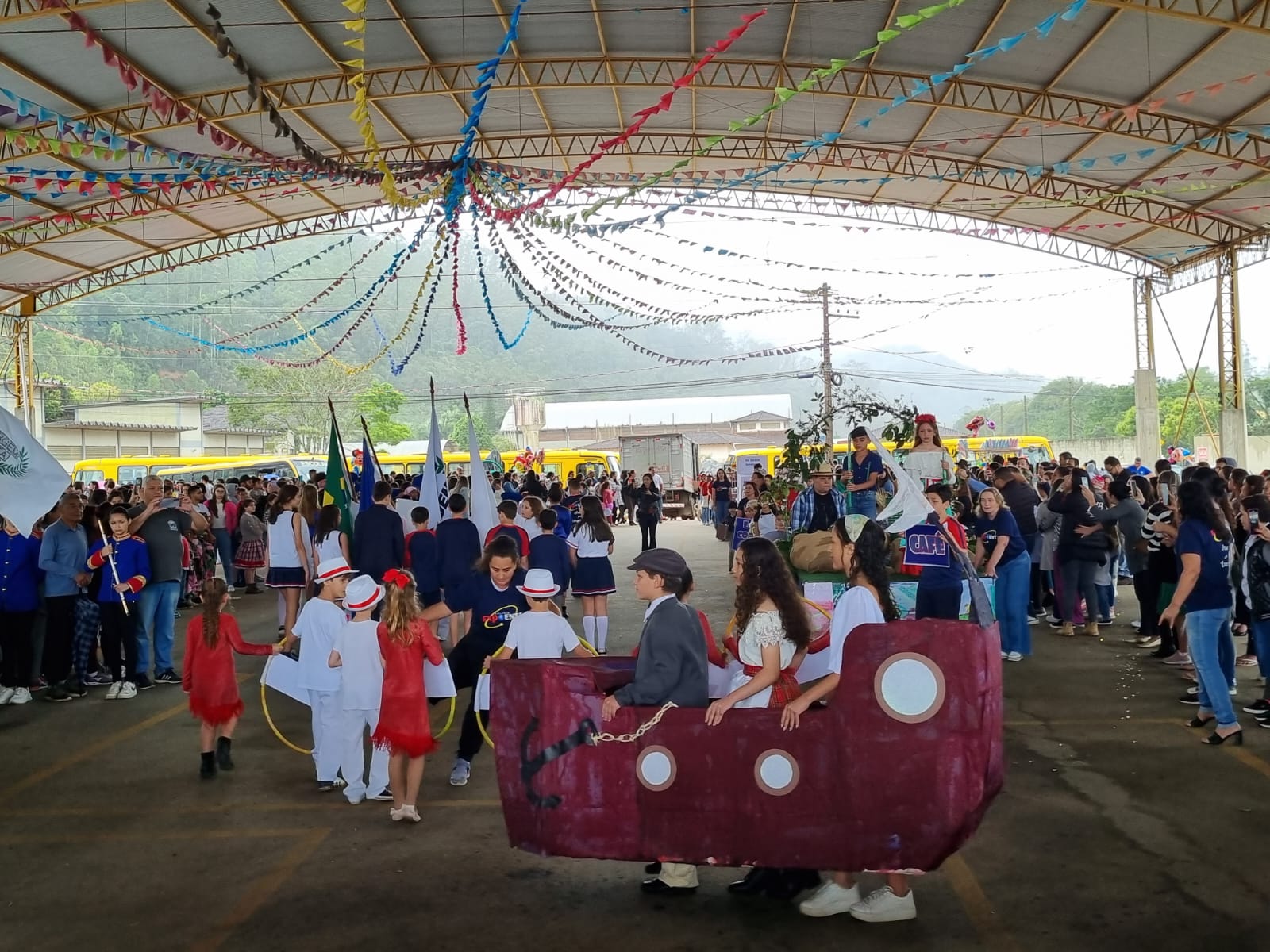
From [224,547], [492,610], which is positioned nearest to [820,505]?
[492,610]

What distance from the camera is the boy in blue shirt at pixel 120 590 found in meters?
8.48

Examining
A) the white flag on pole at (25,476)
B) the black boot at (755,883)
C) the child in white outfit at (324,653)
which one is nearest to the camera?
the black boot at (755,883)

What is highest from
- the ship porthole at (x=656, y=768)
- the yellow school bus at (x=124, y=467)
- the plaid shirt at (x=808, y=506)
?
the yellow school bus at (x=124, y=467)

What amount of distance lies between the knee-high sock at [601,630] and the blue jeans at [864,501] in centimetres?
270

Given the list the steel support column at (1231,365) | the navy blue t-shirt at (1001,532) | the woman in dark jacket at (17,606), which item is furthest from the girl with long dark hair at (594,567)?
the steel support column at (1231,365)

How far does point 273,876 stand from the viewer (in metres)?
4.74

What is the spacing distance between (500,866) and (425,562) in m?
5.21

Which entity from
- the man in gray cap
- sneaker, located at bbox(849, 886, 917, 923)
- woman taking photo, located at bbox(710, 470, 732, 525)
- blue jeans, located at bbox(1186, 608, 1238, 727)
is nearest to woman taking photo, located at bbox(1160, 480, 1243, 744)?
blue jeans, located at bbox(1186, 608, 1238, 727)

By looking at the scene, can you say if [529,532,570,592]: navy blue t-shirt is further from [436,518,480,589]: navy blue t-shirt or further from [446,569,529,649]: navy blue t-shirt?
[446,569,529,649]: navy blue t-shirt

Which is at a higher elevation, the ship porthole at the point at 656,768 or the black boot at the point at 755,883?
the ship porthole at the point at 656,768

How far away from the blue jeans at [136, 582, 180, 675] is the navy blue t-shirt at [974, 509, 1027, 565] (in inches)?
283

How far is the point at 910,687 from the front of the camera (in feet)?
12.8

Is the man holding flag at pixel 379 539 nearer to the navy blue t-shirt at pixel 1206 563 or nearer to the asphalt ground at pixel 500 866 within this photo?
the asphalt ground at pixel 500 866

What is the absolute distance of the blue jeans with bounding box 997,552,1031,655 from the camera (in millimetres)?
9383
